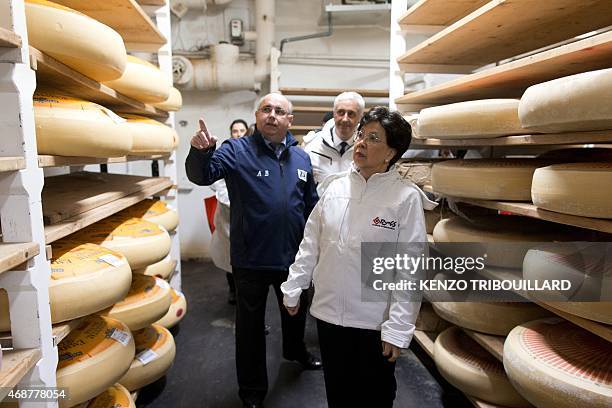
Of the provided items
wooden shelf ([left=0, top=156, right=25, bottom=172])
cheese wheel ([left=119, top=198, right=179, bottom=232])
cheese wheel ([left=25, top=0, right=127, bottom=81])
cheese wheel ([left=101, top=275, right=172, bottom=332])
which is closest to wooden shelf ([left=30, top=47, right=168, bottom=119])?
cheese wheel ([left=25, top=0, right=127, bottom=81])

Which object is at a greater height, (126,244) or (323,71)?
(323,71)

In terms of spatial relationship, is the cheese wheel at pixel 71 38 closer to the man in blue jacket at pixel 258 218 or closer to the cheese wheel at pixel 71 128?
the cheese wheel at pixel 71 128

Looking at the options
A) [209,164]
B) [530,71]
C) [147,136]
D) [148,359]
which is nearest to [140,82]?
[147,136]

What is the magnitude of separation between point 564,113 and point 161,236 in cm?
162

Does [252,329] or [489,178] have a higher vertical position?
[489,178]

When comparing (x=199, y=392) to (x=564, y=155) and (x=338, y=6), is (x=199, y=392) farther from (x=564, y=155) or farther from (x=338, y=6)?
(x=338, y=6)

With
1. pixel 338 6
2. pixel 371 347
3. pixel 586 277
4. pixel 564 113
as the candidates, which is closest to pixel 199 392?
pixel 371 347

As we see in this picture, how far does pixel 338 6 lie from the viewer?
3.58m

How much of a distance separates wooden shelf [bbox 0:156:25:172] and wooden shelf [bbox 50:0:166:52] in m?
1.14

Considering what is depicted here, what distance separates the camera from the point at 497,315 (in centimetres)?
168

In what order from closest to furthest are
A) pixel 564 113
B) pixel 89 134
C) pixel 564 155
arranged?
1. pixel 564 113
2. pixel 89 134
3. pixel 564 155

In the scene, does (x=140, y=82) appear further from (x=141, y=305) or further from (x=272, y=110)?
(x=141, y=305)

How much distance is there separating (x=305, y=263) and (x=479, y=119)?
88 cm

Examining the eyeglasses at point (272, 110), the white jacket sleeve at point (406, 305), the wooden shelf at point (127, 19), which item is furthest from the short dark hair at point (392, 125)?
the wooden shelf at point (127, 19)
